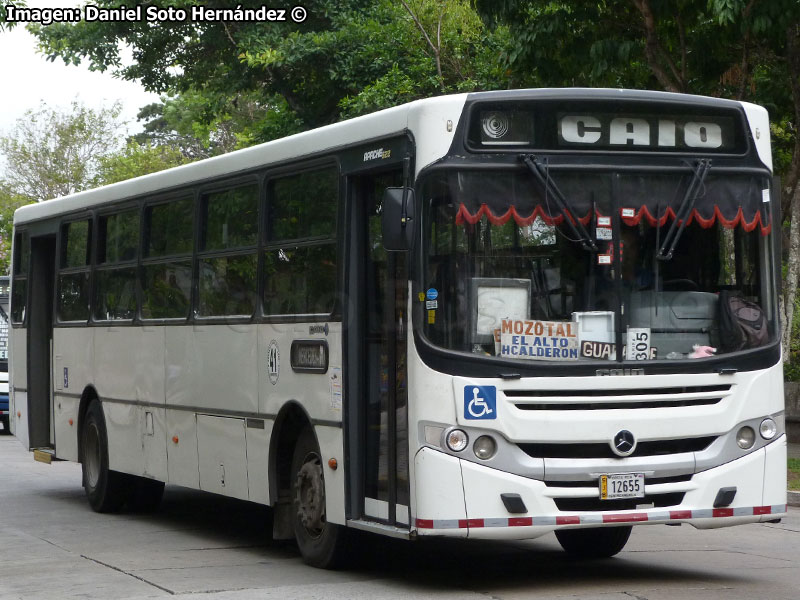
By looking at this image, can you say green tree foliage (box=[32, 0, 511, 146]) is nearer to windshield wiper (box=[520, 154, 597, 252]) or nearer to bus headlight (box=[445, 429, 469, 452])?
windshield wiper (box=[520, 154, 597, 252])

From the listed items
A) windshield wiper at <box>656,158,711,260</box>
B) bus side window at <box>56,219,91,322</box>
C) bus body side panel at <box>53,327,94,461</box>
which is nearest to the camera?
windshield wiper at <box>656,158,711,260</box>

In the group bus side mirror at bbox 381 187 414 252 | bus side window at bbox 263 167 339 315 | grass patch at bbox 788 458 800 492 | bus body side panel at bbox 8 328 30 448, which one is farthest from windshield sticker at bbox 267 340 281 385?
grass patch at bbox 788 458 800 492

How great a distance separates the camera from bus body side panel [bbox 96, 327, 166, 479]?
1256 centimetres

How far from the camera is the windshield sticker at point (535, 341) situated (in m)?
8.38

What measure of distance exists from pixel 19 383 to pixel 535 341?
9072 millimetres

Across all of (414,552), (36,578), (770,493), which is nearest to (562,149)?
(770,493)

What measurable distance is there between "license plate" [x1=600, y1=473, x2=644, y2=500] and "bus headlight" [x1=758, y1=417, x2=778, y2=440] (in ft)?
3.00

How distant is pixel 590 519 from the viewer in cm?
835

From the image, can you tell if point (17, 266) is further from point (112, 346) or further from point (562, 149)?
point (562, 149)

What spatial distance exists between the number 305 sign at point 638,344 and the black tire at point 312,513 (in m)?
2.27

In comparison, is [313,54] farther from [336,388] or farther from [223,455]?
[336,388]

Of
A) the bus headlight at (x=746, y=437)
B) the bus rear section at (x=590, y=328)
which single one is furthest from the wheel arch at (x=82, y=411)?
the bus headlight at (x=746, y=437)

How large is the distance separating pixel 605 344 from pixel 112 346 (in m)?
6.37

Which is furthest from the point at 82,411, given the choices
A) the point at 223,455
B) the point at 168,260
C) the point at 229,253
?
the point at 229,253
